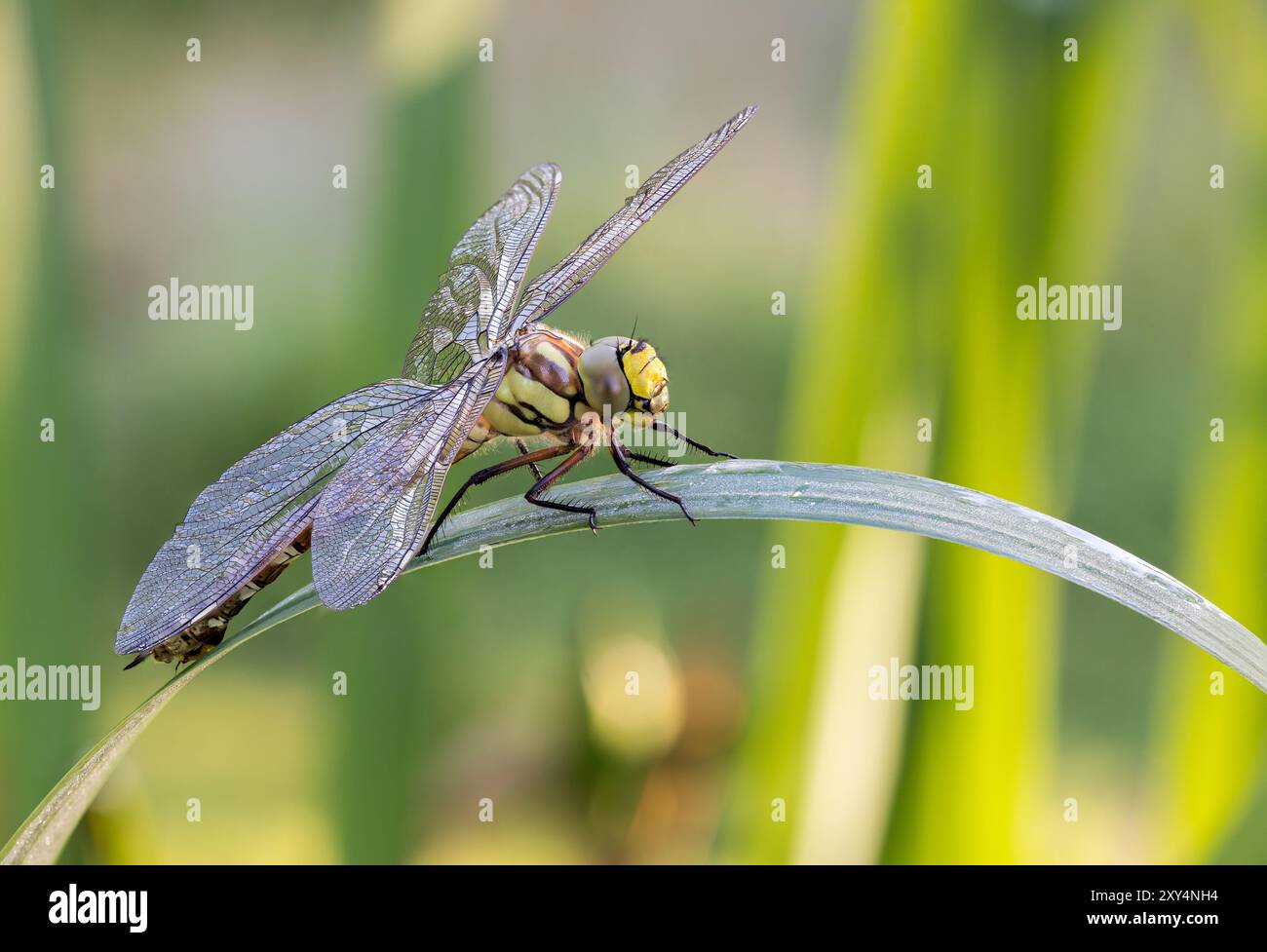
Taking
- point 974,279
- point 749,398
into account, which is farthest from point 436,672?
point 749,398

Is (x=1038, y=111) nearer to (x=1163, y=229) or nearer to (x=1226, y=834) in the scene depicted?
(x=1226, y=834)

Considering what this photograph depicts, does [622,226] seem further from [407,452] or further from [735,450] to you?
[735,450]

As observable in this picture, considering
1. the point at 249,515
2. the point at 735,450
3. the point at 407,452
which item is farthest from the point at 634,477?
the point at 735,450

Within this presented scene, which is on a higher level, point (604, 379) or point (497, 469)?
point (604, 379)

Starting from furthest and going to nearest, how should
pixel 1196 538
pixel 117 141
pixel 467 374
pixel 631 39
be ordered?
pixel 631 39, pixel 117 141, pixel 1196 538, pixel 467 374

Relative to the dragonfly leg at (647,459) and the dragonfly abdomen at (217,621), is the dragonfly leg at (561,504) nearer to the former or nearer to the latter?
the dragonfly leg at (647,459)

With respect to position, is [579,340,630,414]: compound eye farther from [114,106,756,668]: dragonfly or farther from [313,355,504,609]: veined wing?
[313,355,504,609]: veined wing

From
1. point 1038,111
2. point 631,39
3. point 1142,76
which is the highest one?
point 631,39
